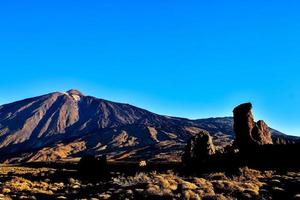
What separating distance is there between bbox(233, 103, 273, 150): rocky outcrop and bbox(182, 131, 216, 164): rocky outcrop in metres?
3.33

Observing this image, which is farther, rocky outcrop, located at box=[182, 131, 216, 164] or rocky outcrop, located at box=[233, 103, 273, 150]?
rocky outcrop, located at box=[233, 103, 273, 150]

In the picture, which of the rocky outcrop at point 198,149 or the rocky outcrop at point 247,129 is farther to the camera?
the rocky outcrop at point 247,129

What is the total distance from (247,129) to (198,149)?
18.9 ft

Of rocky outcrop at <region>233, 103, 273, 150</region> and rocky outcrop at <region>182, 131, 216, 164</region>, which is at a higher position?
rocky outcrop at <region>233, 103, 273, 150</region>

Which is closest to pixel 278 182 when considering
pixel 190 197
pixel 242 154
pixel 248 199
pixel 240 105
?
pixel 248 199

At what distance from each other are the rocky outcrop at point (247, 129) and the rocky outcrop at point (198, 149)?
333 cm

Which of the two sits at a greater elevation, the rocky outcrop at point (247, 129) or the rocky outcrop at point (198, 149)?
the rocky outcrop at point (247, 129)

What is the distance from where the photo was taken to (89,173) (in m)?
49.8

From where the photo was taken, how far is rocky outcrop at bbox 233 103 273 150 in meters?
45.9

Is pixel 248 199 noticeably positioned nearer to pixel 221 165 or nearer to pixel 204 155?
pixel 221 165

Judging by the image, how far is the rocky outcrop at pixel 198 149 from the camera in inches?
1785

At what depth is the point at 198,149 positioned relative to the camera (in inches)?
1841

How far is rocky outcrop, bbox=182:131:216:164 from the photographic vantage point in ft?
149

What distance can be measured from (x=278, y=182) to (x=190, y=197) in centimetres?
806
